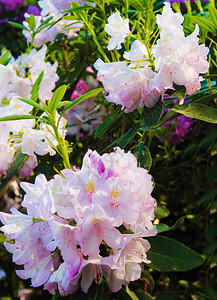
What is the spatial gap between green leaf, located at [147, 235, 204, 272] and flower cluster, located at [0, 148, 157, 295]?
86 mm

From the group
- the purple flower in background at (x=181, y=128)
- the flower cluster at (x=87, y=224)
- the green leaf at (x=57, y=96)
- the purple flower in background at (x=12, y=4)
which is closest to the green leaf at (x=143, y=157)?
the flower cluster at (x=87, y=224)

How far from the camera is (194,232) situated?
161 cm

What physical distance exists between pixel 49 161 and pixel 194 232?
31.1 inches

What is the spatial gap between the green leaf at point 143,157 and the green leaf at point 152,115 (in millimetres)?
62

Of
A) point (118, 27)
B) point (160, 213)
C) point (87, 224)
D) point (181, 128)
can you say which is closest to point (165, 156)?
point (181, 128)

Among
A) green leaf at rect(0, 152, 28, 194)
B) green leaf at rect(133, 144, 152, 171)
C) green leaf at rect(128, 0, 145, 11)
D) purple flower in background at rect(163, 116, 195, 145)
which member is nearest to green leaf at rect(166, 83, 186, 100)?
green leaf at rect(133, 144, 152, 171)

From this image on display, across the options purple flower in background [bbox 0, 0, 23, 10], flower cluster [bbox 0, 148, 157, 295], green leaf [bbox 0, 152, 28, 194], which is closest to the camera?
flower cluster [bbox 0, 148, 157, 295]

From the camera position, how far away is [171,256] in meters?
0.83

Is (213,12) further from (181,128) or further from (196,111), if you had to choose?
(181,128)

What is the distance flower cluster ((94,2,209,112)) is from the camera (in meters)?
0.80

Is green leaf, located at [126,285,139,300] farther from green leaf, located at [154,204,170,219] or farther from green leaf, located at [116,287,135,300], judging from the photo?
green leaf, located at [154,204,170,219]

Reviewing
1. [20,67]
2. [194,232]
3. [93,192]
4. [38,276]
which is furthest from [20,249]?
[194,232]

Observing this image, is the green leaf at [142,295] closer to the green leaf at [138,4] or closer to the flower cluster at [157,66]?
the flower cluster at [157,66]

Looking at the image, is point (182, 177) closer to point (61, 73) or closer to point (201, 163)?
point (201, 163)
